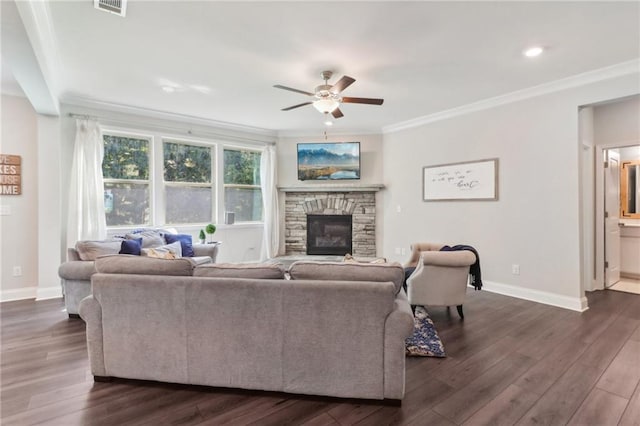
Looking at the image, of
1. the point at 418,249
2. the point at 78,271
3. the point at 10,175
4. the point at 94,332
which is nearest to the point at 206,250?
the point at 78,271

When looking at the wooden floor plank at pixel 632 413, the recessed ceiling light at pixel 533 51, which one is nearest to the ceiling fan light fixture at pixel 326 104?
the recessed ceiling light at pixel 533 51

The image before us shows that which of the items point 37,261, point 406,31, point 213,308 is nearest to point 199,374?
point 213,308

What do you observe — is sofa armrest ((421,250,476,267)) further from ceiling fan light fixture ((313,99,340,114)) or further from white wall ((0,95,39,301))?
white wall ((0,95,39,301))

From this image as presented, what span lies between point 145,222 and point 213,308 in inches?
146

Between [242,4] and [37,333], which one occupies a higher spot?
[242,4]

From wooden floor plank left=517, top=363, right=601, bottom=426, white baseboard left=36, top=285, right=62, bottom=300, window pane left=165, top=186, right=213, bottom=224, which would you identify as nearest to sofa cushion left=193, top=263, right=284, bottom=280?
wooden floor plank left=517, top=363, right=601, bottom=426

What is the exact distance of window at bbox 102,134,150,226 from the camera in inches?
183

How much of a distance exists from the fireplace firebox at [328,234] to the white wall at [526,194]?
5.34 ft

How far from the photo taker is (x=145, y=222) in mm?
4930

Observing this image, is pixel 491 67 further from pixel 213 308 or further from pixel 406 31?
pixel 213 308

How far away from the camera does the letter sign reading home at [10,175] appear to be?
3842 millimetres

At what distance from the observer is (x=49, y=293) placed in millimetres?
4012

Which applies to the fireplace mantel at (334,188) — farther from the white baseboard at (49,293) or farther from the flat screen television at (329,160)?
the white baseboard at (49,293)

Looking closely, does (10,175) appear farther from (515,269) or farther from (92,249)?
(515,269)
